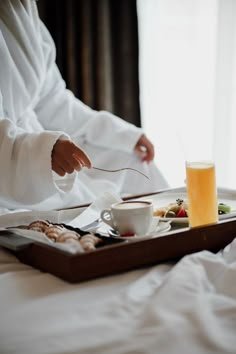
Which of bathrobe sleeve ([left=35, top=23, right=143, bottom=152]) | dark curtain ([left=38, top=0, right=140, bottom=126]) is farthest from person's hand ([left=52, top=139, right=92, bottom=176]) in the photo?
dark curtain ([left=38, top=0, right=140, bottom=126])

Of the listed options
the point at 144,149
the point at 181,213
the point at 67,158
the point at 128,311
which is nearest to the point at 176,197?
the point at 181,213

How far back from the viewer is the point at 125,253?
95 cm

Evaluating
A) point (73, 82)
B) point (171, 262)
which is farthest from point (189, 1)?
point (171, 262)

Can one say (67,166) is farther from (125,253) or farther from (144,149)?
(144,149)

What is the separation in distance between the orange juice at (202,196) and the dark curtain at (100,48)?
1.73 meters

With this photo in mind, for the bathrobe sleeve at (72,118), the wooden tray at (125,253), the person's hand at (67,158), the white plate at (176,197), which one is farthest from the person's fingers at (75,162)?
the bathrobe sleeve at (72,118)

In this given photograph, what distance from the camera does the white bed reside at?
732 millimetres

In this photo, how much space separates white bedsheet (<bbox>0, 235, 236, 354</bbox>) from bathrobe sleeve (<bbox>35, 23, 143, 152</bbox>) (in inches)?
40.5

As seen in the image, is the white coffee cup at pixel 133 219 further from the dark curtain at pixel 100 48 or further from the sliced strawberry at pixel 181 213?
the dark curtain at pixel 100 48

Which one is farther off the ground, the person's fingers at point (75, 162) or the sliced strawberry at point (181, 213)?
the person's fingers at point (75, 162)

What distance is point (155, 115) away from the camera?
280cm

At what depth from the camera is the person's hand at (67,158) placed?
134 centimetres

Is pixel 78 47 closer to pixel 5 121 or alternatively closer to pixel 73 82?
pixel 73 82

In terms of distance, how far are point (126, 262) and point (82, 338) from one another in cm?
23
